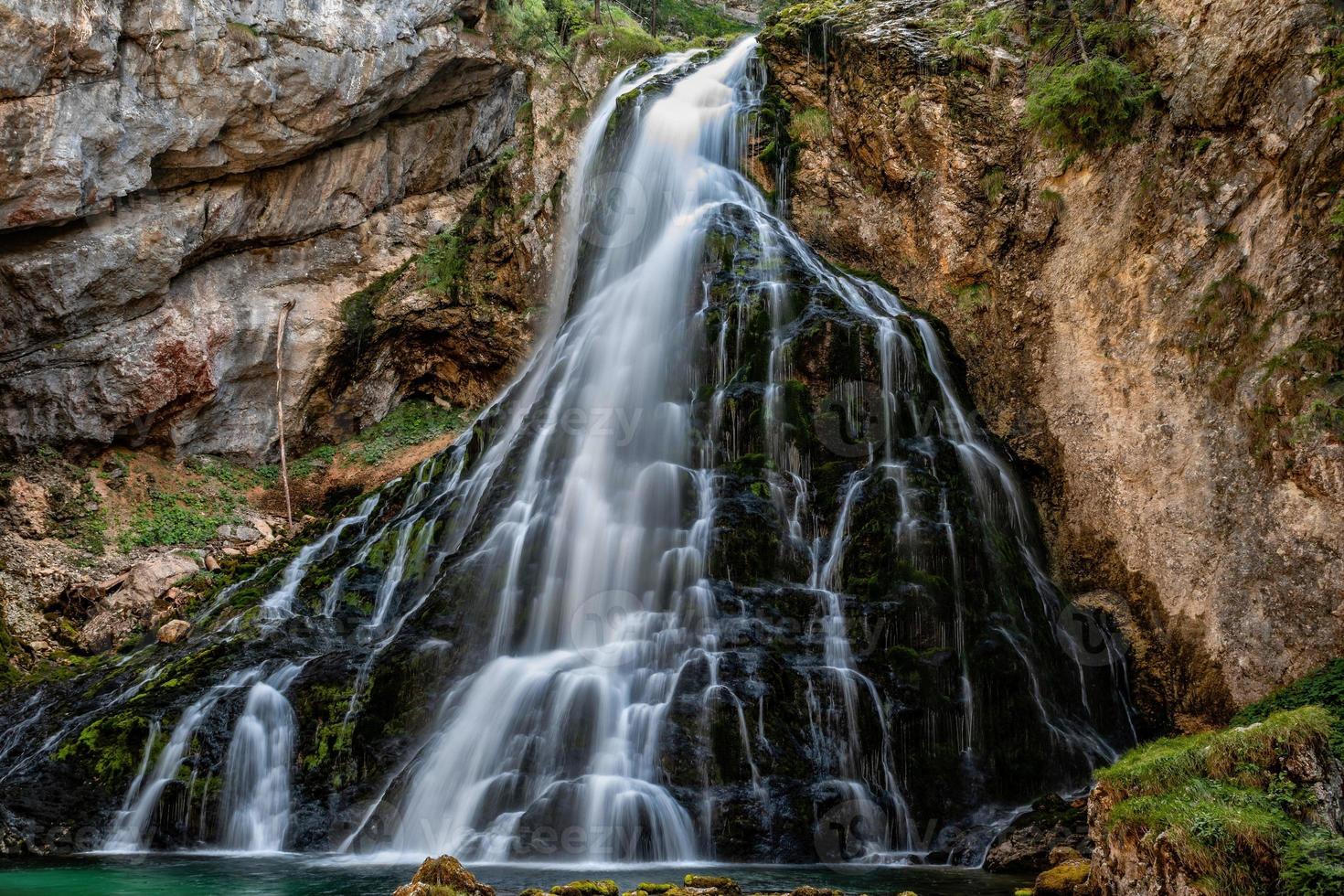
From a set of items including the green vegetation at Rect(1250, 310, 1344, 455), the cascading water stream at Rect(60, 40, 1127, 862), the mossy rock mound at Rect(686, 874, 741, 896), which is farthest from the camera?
the green vegetation at Rect(1250, 310, 1344, 455)

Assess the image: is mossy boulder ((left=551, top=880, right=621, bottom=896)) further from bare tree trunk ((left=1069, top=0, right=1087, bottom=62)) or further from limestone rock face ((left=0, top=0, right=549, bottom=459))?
limestone rock face ((left=0, top=0, right=549, bottom=459))

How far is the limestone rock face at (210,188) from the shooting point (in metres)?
13.7

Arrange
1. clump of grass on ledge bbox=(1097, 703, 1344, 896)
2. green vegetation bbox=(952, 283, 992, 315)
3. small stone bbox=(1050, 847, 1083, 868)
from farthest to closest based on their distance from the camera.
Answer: green vegetation bbox=(952, 283, 992, 315) → small stone bbox=(1050, 847, 1083, 868) → clump of grass on ledge bbox=(1097, 703, 1344, 896)

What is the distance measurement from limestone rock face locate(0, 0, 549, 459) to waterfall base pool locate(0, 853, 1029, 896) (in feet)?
33.5

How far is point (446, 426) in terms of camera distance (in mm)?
20047

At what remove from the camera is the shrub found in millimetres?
12820

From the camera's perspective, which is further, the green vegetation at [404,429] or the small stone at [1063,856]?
the green vegetation at [404,429]

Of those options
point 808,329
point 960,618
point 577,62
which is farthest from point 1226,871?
point 577,62

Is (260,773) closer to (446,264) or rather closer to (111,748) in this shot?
(111,748)
